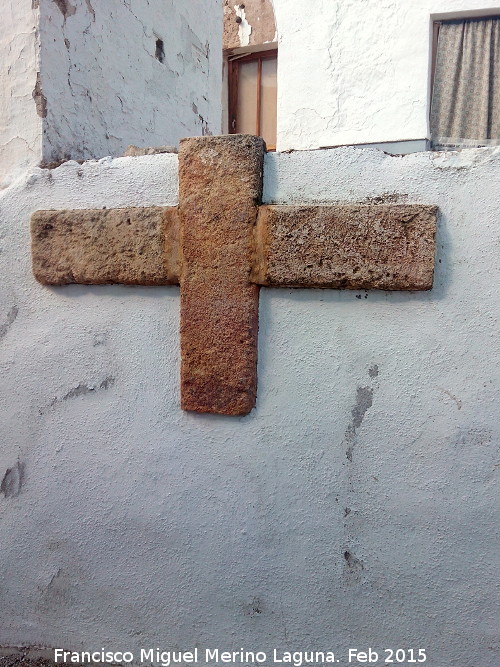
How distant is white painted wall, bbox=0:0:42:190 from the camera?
213 centimetres

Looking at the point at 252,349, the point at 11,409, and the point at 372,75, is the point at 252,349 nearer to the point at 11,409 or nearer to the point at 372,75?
the point at 11,409

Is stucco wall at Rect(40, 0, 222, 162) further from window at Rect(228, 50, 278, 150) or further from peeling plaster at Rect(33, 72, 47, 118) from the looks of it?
window at Rect(228, 50, 278, 150)

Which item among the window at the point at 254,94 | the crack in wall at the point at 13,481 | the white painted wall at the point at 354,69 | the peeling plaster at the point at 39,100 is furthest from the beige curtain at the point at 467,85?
the crack in wall at the point at 13,481

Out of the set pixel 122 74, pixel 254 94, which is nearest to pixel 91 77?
pixel 122 74

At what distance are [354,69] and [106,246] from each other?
4.43m

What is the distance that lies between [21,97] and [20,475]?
1.45 m

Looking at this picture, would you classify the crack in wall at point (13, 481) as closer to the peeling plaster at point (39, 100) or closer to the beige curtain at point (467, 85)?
the peeling plaster at point (39, 100)

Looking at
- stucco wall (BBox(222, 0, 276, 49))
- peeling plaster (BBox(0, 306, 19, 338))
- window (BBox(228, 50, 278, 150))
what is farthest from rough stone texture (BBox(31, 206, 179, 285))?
stucco wall (BBox(222, 0, 276, 49))

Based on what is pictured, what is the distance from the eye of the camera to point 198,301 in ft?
6.01

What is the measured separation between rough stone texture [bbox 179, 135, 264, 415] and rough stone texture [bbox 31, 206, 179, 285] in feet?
0.23

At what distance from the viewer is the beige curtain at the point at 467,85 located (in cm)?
493

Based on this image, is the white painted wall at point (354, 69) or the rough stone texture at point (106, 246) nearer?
the rough stone texture at point (106, 246)

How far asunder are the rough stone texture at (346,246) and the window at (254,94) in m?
4.92

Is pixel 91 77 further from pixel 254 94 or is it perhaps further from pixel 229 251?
pixel 254 94
